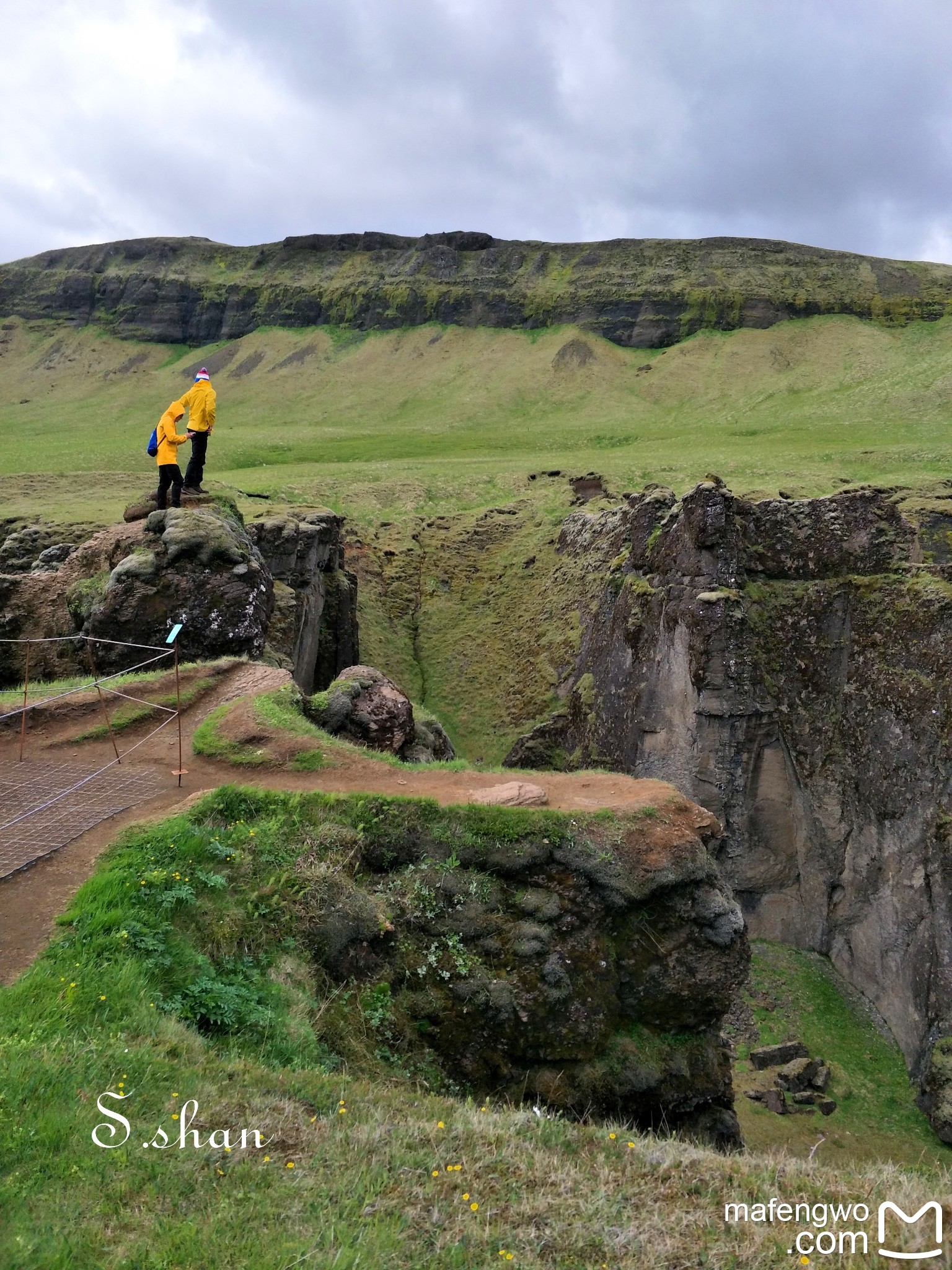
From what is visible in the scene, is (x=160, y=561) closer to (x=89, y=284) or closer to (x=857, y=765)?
(x=857, y=765)

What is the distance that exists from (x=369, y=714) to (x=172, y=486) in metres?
10.5

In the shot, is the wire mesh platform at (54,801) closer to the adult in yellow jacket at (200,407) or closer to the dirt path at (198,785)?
the dirt path at (198,785)

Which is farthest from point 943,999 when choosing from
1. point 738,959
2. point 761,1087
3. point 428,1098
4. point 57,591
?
point 57,591

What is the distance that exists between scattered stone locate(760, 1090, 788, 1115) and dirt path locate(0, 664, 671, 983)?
42.7ft

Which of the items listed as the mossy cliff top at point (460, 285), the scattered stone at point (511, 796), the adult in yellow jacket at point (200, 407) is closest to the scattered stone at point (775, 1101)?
the scattered stone at point (511, 796)

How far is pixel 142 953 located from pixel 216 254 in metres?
137

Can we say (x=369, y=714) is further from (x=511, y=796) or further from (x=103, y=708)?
(x=511, y=796)

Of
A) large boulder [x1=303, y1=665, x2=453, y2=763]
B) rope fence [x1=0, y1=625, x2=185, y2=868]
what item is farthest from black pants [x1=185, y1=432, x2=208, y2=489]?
large boulder [x1=303, y1=665, x2=453, y2=763]

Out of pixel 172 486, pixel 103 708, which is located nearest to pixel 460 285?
pixel 172 486

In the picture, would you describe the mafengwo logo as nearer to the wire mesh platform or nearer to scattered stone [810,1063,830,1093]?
the wire mesh platform

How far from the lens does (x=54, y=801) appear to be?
11945 millimetres

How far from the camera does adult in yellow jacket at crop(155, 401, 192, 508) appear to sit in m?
20.2

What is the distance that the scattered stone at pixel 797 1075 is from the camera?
22328 millimetres

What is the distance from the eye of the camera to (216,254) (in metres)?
126
